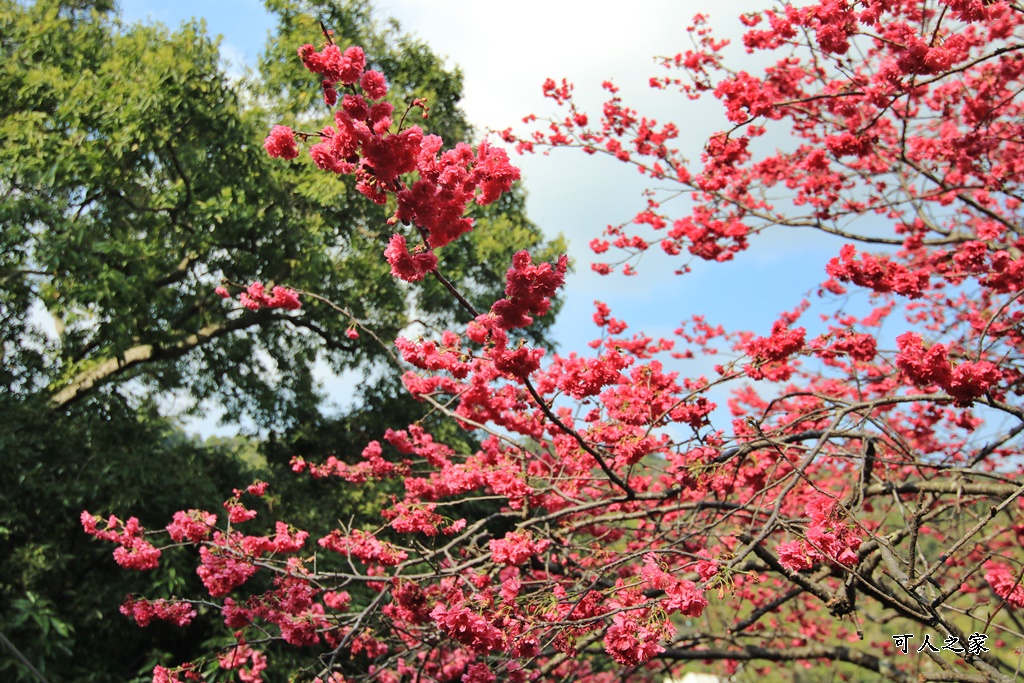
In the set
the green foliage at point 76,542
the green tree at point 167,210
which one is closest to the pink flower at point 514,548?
the green foliage at point 76,542

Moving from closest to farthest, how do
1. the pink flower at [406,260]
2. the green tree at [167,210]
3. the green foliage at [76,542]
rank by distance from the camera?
the pink flower at [406,260], the green foliage at [76,542], the green tree at [167,210]

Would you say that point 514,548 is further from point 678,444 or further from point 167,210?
point 167,210

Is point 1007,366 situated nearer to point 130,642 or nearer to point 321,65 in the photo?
point 321,65

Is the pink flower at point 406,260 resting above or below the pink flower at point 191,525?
above

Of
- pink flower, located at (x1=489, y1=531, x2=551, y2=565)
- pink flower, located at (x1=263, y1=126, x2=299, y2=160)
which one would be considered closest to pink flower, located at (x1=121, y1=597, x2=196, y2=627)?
pink flower, located at (x1=489, y1=531, x2=551, y2=565)

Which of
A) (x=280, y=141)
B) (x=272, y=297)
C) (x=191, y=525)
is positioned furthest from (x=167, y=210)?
(x=280, y=141)

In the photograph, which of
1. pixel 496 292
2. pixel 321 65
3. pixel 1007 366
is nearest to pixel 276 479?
pixel 496 292

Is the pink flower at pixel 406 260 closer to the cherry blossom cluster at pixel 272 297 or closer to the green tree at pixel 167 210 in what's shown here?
the cherry blossom cluster at pixel 272 297

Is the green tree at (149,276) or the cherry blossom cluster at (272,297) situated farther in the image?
the green tree at (149,276)

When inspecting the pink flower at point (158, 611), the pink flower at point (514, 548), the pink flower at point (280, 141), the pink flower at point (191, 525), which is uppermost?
the pink flower at point (280, 141)

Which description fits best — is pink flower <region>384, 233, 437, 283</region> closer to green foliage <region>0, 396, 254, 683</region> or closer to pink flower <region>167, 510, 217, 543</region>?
pink flower <region>167, 510, 217, 543</region>

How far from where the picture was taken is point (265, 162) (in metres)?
7.13

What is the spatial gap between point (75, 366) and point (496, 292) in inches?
169

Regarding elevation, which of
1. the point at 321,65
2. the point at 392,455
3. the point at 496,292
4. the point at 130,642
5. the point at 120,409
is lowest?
the point at 130,642
